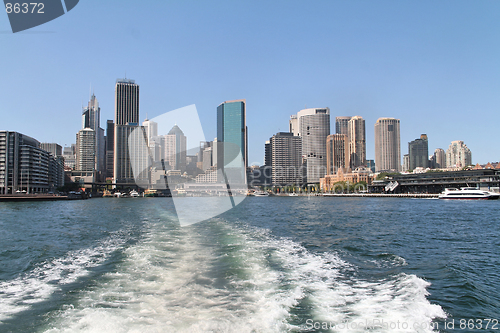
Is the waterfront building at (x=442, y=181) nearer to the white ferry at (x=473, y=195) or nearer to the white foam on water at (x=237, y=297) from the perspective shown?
the white ferry at (x=473, y=195)

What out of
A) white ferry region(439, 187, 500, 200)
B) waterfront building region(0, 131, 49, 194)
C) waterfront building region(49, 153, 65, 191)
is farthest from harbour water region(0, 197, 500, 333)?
waterfront building region(49, 153, 65, 191)

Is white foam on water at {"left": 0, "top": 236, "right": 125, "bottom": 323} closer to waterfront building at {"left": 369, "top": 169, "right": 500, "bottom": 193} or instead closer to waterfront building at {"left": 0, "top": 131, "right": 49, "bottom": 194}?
waterfront building at {"left": 0, "top": 131, "right": 49, "bottom": 194}

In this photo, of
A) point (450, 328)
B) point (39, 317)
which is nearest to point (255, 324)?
point (450, 328)

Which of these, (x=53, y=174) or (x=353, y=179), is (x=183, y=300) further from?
(x=353, y=179)

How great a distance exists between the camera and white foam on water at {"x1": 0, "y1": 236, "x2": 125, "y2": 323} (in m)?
7.50

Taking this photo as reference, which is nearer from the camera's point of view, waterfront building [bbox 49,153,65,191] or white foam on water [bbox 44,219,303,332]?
white foam on water [bbox 44,219,303,332]

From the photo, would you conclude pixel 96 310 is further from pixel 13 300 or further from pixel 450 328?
pixel 450 328

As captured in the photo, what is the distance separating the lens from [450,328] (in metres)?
6.32

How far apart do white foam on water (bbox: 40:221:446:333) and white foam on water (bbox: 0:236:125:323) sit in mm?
1104

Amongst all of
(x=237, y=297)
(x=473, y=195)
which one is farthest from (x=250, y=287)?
(x=473, y=195)

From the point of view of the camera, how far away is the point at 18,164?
3962 inches

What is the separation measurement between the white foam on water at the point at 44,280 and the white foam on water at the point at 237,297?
3.62 ft

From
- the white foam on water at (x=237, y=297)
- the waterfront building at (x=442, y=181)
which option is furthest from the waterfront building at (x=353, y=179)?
the white foam on water at (x=237, y=297)

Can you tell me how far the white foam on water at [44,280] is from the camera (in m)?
7.50
